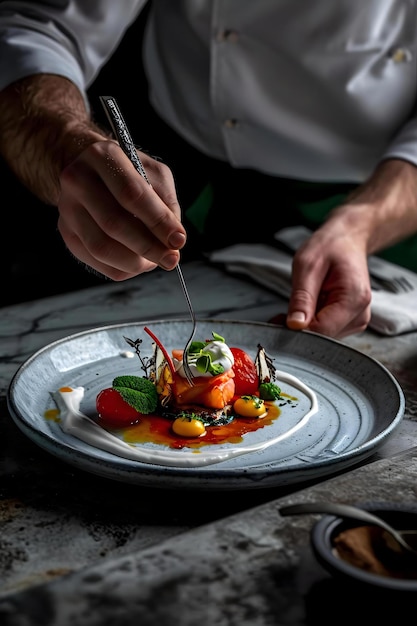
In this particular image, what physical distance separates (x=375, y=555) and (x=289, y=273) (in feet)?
3.78

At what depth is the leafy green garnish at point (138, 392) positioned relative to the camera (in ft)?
3.94

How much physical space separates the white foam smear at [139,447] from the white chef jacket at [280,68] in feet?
3.33

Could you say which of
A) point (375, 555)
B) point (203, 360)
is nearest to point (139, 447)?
point (203, 360)

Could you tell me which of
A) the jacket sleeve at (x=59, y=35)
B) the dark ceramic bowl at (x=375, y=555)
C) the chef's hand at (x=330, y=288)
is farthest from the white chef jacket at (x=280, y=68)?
the dark ceramic bowl at (x=375, y=555)

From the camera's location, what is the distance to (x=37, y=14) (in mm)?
1978

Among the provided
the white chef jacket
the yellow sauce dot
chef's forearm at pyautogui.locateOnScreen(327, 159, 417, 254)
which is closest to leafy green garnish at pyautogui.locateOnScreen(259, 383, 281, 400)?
the yellow sauce dot

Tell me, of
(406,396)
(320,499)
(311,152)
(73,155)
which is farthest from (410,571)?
(311,152)

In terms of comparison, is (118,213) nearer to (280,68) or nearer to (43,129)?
(43,129)

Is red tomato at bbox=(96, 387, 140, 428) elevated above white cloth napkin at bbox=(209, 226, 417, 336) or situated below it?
above

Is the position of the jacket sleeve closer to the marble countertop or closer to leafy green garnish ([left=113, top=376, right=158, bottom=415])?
the marble countertop

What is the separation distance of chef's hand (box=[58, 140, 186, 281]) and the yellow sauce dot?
22 centimetres

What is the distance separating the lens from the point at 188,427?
3.85ft

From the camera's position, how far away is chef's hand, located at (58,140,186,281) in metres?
1.14

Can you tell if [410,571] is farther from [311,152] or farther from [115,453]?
[311,152]
